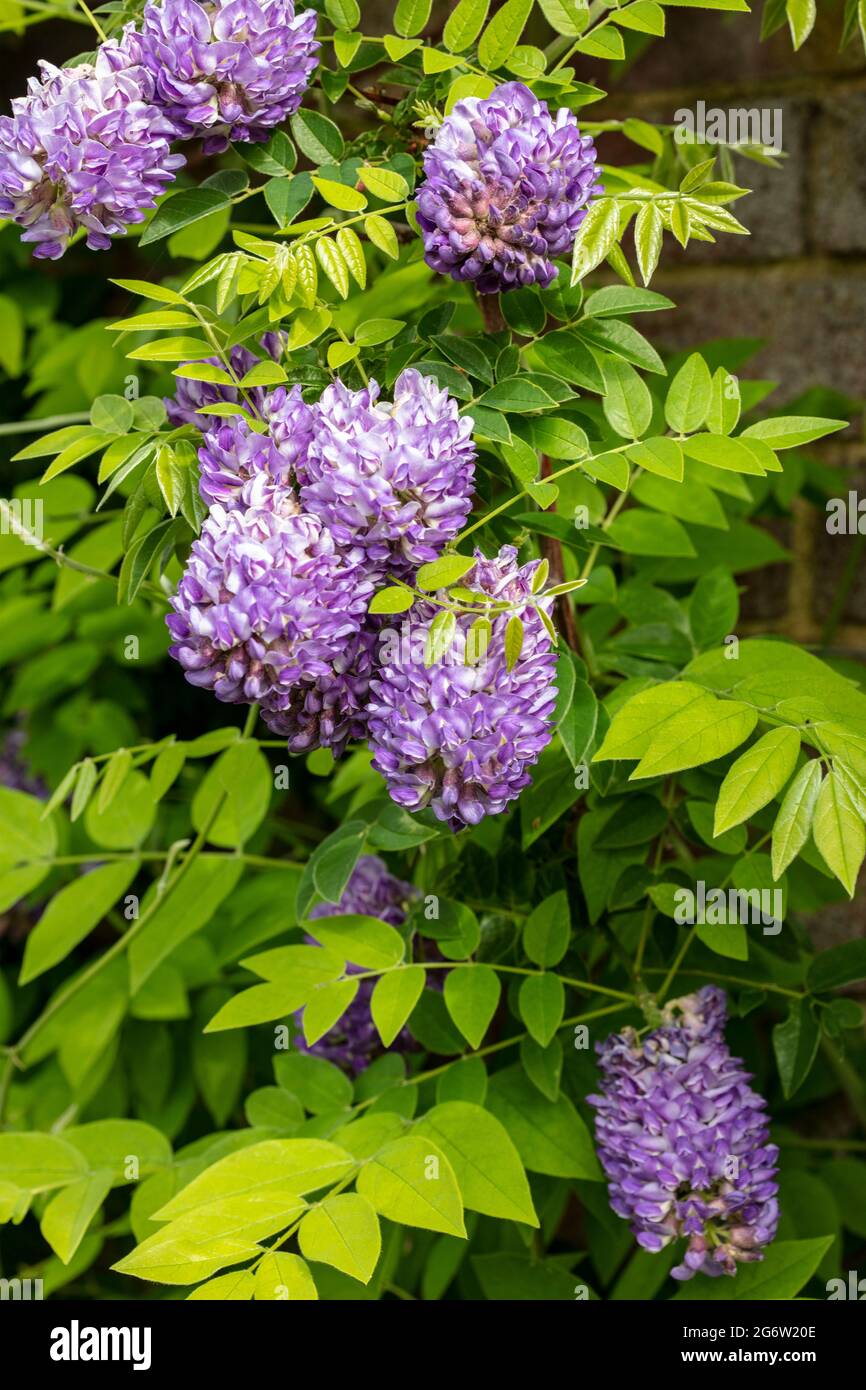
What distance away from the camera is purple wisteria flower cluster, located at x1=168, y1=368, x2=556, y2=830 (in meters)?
0.54

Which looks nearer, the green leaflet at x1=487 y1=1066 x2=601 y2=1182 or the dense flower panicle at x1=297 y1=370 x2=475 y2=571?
the dense flower panicle at x1=297 y1=370 x2=475 y2=571

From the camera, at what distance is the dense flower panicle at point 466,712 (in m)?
0.56

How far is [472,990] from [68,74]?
0.53m

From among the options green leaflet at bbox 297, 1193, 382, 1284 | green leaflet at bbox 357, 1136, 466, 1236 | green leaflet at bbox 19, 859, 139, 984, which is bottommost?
green leaflet at bbox 297, 1193, 382, 1284

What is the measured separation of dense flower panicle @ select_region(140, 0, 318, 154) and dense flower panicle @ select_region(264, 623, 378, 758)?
265 millimetres

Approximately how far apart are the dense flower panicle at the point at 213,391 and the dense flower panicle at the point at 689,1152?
17.0 inches

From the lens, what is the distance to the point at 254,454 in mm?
590

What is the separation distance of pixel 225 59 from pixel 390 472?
0.74 feet

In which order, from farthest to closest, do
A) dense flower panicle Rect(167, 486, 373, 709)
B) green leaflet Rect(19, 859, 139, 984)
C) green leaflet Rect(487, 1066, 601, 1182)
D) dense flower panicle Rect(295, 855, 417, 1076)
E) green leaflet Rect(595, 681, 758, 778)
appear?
green leaflet Rect(19, 859, 139, 984)
dense flower panicle Rect(295, 855, 417, 1076)
green leaflet Rect(487, 1066, 601, 1182)
green leaflet Rect(595, 681, 758, 778)
dense flower panicle Rect(167, 486, 373, 709)

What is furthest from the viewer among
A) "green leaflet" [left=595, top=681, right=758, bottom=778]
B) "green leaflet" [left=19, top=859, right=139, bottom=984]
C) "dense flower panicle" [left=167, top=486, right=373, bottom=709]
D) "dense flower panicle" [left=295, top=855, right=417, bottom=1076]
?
"green leaflet" [left=19, top=859, right=139, bottom=984]

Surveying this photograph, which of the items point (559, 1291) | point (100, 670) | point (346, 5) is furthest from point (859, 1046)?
point (346, 5)

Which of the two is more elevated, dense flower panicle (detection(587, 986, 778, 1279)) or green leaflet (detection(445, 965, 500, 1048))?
green leaflet (detection(445, 965, 500, 1048))

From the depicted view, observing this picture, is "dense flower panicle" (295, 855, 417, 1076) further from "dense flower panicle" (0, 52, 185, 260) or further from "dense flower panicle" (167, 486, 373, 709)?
"dense flower panicle" (0, 52, 185, 260)

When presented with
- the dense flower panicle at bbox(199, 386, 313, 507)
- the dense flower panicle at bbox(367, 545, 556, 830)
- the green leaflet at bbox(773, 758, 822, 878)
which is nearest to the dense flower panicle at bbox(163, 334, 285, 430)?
the dense flower panicle at bbox(199, 386, 313, 507)
